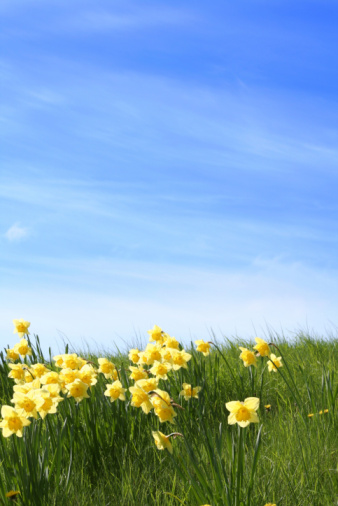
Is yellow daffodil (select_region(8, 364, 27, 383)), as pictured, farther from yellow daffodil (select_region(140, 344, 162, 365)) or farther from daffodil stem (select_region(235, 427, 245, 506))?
daffodil stem (select_region(235, 427, 245, 506))

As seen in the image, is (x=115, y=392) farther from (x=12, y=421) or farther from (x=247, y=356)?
(x=247, y=356)

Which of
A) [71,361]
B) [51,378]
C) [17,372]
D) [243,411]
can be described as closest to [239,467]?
[243,411]

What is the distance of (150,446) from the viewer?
3.59m

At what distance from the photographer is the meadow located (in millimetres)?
2570

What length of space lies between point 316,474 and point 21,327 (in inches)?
131

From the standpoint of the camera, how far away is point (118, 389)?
3430 mm

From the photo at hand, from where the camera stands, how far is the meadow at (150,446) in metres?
2.57

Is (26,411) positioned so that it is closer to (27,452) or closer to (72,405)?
(27,452)

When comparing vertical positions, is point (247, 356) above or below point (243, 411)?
above

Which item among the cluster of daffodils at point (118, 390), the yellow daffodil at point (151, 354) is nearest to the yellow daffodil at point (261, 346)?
the cluster of daffodils at point (118, 390)

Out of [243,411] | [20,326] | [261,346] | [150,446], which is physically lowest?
[150,446]

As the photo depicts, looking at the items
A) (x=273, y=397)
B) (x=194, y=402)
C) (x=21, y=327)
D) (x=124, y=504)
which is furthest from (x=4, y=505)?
(x=273, y=397)

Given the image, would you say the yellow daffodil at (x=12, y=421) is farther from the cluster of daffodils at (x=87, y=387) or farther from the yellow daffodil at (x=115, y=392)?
the yellow daffodil at (x=115, y=392)

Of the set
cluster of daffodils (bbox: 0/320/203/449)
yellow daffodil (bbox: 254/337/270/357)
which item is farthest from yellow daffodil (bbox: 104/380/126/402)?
yellow daffodil (bbox: 254/337/270/357)
